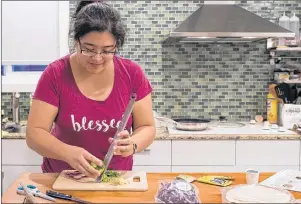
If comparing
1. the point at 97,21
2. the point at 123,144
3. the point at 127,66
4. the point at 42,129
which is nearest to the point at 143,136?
the point at 123,144

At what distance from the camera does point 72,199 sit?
152 centimetres

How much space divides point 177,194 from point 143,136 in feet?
1.76

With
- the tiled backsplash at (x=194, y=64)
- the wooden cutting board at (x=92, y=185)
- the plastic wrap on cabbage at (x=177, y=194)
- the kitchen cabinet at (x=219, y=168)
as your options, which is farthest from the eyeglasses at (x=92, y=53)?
the tiled backsplash at (x=194, y=64)

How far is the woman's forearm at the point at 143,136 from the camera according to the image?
1894mm

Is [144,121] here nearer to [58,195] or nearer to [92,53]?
[92,53]

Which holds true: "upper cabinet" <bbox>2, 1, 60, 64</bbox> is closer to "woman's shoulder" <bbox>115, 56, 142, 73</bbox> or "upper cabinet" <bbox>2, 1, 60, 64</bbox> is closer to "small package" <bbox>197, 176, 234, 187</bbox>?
"woman's shoulder" <bbox>115, 56, 142, 73</bbox>

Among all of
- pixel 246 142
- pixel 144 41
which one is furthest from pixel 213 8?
pixel 246 142

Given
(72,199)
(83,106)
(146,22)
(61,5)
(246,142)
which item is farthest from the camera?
(146,22)

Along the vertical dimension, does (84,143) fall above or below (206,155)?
above

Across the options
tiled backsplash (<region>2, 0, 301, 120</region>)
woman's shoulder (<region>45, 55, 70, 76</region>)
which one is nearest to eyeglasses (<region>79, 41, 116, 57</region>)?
woman's shoulder (<region>45, 55, 70, 76</region>)

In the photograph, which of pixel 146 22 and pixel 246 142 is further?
pixel 146 22

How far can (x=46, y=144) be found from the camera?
1.77 metres

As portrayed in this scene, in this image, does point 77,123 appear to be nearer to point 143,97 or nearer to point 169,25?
point 143,97

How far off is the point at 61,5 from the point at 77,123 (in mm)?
1754
